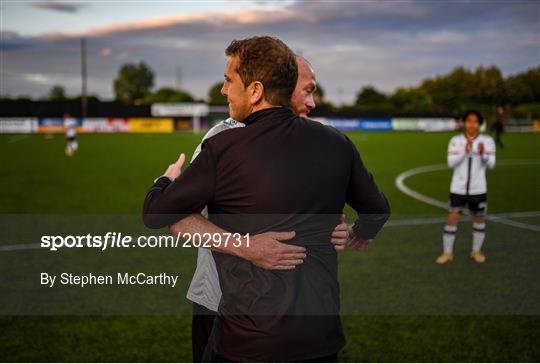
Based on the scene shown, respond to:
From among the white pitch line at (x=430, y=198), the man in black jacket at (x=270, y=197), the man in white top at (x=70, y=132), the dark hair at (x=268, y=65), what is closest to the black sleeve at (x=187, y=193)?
the man in black jacket at (x=270, y=197)

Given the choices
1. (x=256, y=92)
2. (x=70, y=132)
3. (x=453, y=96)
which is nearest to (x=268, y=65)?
(x=256, y=92)

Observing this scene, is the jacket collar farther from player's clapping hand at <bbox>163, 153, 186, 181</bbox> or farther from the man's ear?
player's clapping hand at <bbox>163, 153, 186, 181</bbox>

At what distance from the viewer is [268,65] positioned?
2008mm

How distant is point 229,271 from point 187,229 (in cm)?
26

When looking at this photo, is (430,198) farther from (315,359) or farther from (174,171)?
(174,171)

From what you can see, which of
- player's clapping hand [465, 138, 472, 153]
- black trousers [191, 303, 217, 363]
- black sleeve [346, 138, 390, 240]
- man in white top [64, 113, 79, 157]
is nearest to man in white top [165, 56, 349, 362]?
black trousers [191, 303, 217, 363]

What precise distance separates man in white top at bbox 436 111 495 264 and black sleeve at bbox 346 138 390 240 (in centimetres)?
534

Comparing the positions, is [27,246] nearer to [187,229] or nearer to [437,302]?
[437,302]

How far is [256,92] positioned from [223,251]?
642 mm

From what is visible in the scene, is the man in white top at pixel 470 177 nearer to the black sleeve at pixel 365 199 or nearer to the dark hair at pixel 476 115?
the dark hair at pixel 476 115

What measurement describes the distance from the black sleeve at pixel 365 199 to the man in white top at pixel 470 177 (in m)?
5.34

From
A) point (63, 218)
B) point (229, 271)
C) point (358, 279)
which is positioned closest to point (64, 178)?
point (63, 218)

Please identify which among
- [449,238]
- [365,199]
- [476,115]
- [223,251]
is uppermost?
[476,115]

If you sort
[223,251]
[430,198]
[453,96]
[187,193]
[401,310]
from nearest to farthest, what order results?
[187,193] < [223,251] < [401,310] < [430,198] < [453,96]
